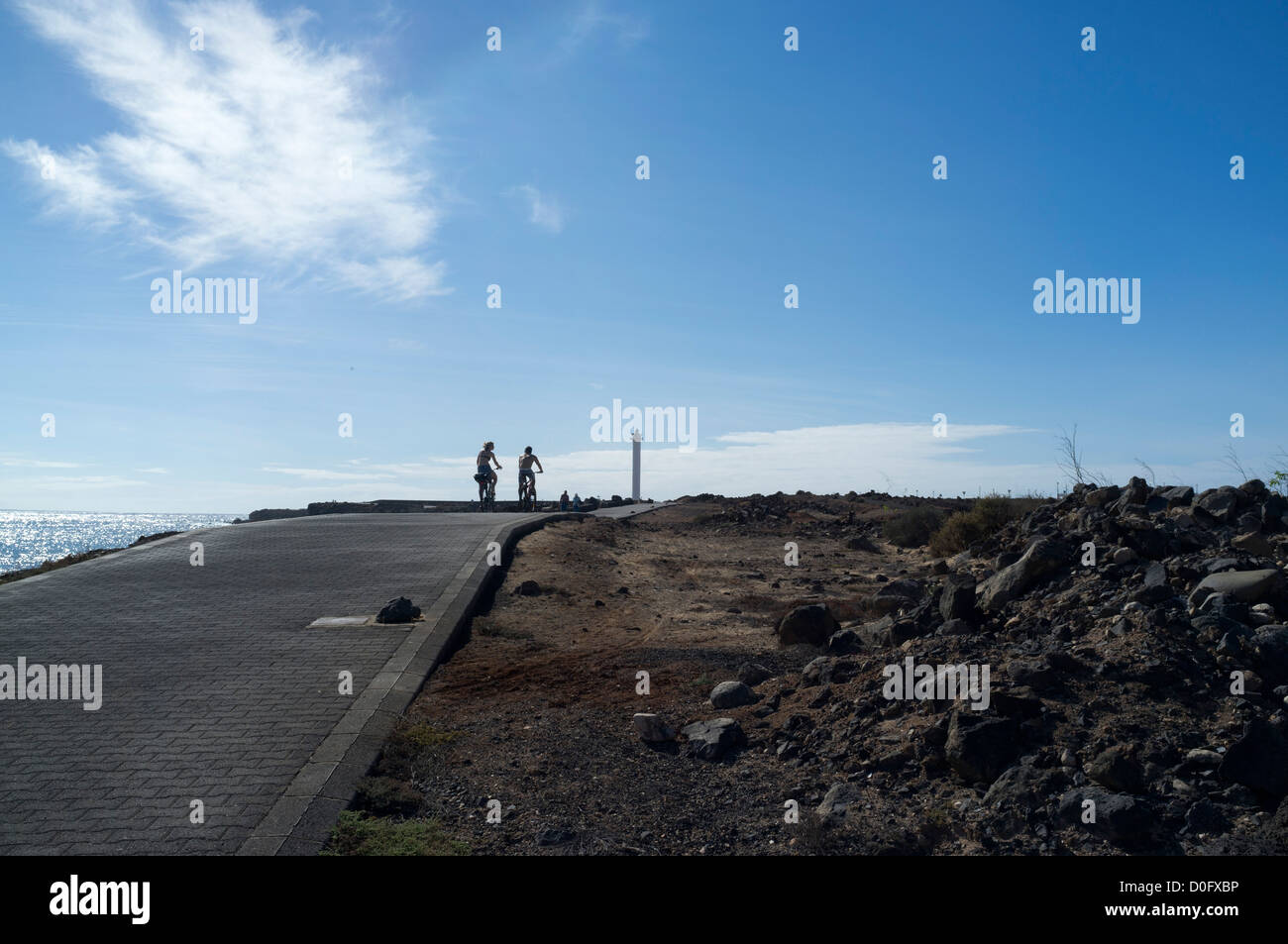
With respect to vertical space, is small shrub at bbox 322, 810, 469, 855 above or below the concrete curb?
below

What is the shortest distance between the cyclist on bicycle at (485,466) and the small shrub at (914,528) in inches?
442

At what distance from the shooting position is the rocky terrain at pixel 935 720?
499 cm

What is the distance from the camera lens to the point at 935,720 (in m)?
6.12

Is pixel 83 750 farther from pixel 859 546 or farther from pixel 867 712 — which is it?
pixel 859 546

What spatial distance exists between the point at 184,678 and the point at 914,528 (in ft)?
60.9

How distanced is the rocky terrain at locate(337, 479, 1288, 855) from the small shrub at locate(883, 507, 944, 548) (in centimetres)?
→ 1160

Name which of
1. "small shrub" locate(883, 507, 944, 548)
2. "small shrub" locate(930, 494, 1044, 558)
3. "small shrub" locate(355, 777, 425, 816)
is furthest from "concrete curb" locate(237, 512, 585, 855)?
"small shrub" locate(883, 507, 944, 548)

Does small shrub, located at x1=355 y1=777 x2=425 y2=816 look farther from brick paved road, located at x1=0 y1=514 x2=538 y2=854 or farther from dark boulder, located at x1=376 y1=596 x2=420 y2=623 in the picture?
dark boulder, located at x1=376 y1=596 x2=420 y2=623

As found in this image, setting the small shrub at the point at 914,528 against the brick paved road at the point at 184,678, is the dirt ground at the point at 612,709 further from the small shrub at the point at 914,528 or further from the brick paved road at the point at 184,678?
the small shrub at the point at 914,528

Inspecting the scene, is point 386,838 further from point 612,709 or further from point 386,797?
point 612,709

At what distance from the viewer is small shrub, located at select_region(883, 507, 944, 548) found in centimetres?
2253

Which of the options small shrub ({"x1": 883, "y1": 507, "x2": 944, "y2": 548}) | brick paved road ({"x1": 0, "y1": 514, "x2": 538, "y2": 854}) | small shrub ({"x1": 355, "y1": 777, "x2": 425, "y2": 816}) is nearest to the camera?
brick paved road ({"x1": 0, "y1": 514, "x2": 538, "y2": 854})

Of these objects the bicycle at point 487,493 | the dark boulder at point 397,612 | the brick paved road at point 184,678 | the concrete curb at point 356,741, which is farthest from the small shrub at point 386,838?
the bicycle at point 487,493

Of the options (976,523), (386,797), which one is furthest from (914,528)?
(386,797)
